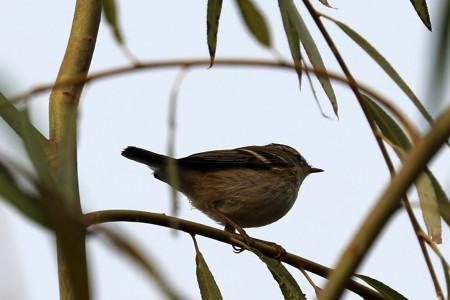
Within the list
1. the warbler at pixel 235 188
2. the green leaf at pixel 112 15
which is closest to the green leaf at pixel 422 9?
the green leaf at pixel 112 15

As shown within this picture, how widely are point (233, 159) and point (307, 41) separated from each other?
3.25 meters

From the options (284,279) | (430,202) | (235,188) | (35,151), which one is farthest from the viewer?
(235,188)

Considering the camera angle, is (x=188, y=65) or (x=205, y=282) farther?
(x=205, y=282)

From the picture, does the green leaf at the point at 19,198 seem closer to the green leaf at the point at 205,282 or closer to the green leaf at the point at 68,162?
the green leaf at the point at 68,162

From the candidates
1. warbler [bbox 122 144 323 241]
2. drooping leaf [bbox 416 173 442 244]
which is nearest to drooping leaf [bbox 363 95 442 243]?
drooping leaf [bbox 416 173 442 244]

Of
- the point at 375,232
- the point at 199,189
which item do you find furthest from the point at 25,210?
the point at 199,189

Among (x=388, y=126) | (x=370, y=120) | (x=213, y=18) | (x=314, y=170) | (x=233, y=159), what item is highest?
(x=314, y=170)

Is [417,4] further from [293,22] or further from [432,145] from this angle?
[432,145]

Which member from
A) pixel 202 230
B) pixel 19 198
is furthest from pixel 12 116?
pixel 202 230

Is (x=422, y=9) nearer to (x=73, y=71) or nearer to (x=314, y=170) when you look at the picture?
(x=73, y=71)

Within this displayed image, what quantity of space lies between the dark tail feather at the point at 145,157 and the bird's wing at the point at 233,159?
0.48m

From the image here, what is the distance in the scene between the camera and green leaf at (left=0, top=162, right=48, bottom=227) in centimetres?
124

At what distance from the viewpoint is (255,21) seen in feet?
7.71

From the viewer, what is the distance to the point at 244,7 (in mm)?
2473
